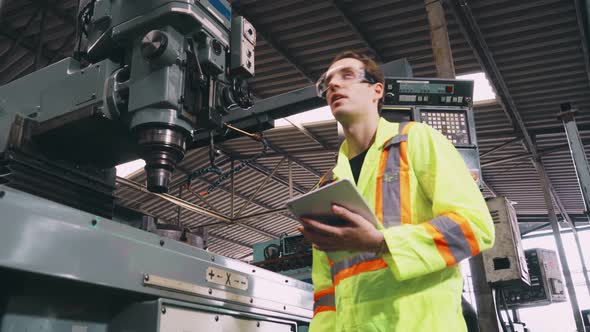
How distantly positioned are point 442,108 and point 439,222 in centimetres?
165

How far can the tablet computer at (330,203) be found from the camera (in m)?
1.02

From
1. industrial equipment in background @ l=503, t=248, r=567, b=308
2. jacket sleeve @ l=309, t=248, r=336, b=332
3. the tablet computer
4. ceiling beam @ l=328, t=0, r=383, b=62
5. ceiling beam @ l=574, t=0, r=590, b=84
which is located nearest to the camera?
the tablet computer

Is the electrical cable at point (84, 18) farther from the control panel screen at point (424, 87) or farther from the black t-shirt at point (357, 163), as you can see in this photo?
the control panel screen at point (424, 87)

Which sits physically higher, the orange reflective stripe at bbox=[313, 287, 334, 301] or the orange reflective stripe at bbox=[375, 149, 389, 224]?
the orange reflective stripe at bbox=[375, 149, 389, 224]

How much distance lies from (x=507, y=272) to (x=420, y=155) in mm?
1769

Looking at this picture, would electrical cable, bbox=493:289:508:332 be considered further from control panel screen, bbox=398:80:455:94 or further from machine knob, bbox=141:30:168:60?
machine knob, bbox=141:30:168:60

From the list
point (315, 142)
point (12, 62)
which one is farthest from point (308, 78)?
point (12, 62)

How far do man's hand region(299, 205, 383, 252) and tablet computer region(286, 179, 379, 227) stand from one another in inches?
0.5

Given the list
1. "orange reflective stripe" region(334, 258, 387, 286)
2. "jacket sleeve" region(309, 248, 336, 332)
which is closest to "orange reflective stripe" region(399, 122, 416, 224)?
"orange reflective stripe" region(334, 258, 387, 286)

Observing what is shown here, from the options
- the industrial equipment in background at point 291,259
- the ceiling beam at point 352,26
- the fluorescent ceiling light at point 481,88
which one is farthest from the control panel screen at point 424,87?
the fluorescent ceiling light at point 481,88

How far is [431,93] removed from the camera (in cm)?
258

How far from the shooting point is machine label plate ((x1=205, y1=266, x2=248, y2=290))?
5.28ft

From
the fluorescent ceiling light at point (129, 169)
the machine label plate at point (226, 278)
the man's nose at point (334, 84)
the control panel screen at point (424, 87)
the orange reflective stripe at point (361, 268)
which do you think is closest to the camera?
the orange reflective stripe at point (361, 268)

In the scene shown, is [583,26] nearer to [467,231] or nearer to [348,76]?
[348,76]
